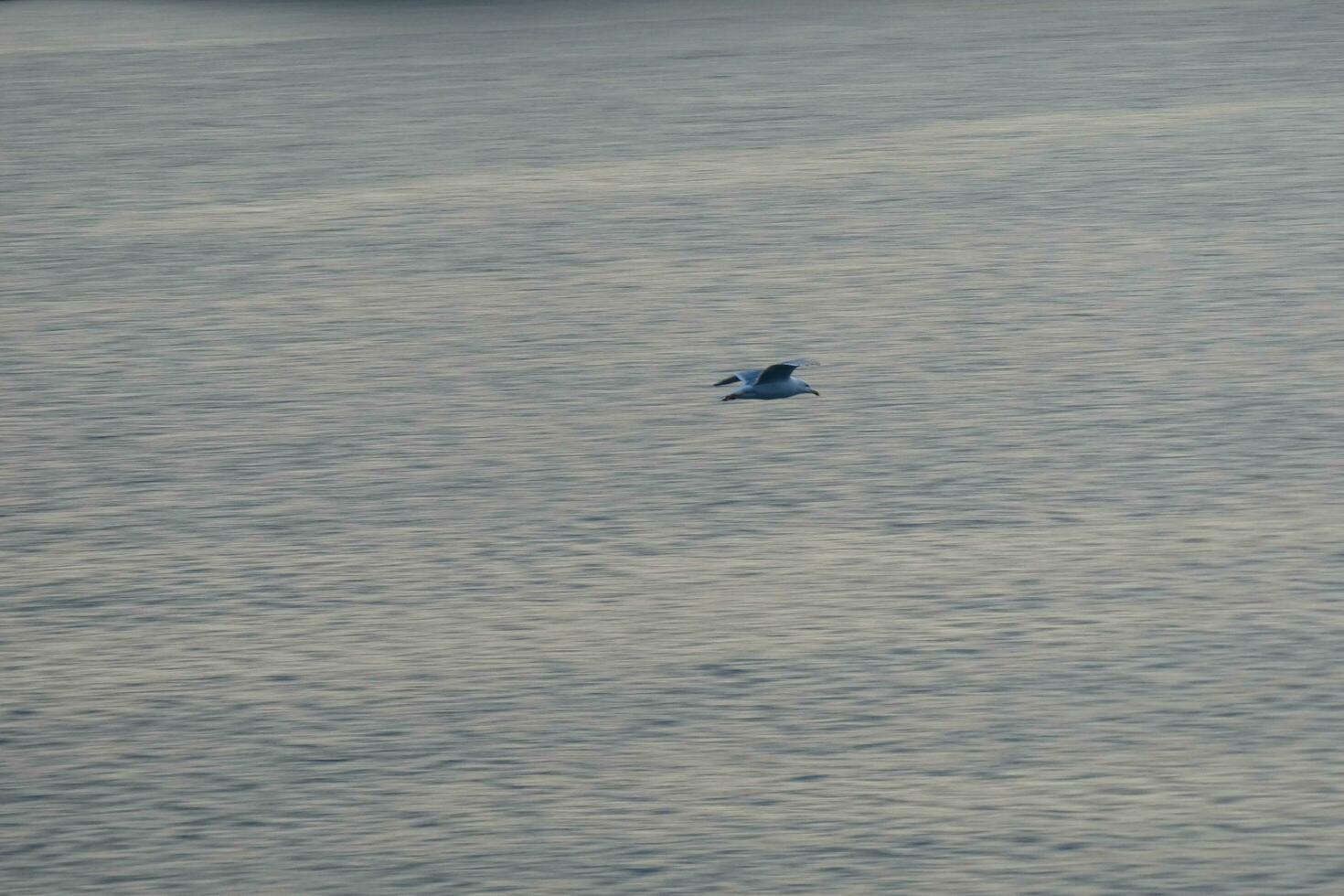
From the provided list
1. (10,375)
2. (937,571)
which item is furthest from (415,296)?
(937,571)

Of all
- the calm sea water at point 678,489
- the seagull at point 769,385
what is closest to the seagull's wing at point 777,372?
the seagull at point 769,385

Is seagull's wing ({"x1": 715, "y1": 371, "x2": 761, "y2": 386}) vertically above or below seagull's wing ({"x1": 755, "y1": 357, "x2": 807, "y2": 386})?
below

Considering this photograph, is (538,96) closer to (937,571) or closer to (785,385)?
(785,385)

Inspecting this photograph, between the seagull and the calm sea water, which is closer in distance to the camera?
the calm sea water

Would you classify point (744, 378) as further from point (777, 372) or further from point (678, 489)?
point (678, 489)

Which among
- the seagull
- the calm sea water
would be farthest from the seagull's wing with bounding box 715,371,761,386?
the calm sea water

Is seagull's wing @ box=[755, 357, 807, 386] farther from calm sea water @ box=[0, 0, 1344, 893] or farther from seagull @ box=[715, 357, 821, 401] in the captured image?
calm sea water @ box=[0, 0, 1344, 893]
